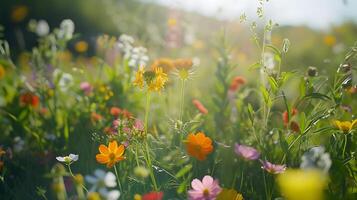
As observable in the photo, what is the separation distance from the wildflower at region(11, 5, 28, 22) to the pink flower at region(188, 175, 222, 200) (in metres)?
6.05

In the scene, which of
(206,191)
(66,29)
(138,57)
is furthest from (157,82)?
(66,29)

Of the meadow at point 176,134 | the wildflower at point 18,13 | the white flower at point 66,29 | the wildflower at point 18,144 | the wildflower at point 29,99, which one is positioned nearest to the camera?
the meadow at point 176,134

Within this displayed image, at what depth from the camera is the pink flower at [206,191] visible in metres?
1.29

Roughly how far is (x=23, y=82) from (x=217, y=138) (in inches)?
42.7

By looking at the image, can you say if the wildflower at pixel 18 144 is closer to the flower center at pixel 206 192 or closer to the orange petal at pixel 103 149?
the orange petal at pixel 103 149

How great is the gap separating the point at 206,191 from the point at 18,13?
20.0ft

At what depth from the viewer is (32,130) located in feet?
7.20

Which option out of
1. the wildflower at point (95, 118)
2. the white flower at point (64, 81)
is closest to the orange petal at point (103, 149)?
the wildflower at point (95, 118)

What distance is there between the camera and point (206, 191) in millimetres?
1300

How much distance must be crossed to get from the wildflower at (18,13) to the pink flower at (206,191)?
19.9 ft

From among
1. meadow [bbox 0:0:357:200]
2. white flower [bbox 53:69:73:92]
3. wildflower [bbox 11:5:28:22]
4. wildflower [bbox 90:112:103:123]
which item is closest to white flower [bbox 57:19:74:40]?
meadow [bbox 0:0:357:200]

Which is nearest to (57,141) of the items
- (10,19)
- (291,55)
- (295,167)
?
(295,167)

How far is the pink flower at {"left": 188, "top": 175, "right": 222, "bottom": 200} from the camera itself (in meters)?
1.29

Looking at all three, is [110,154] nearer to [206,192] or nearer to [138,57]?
[206,192]
